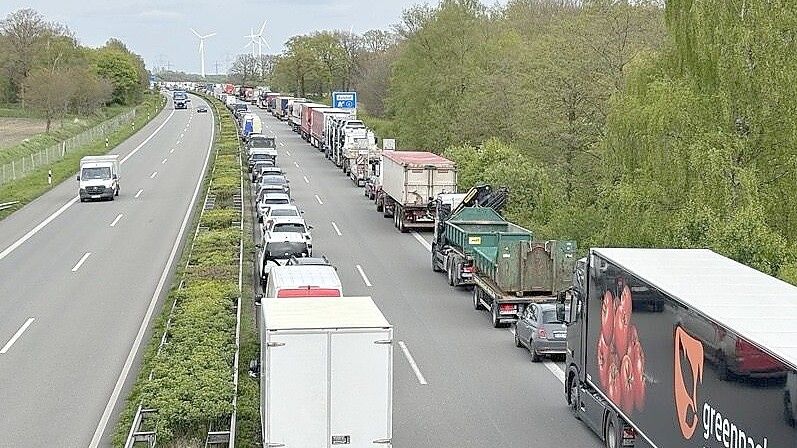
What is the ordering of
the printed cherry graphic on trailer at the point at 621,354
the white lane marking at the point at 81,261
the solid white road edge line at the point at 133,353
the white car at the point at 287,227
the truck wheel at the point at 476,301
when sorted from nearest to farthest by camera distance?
the printed cherry graphic on trailer at the point at 621,354 → the solid white road edge line at the point at 133,353 → the truck wheel at the point at 476,301 → the white car at the point at 287,227 → the white lane marking at the point at 81,261

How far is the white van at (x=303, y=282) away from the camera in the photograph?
1984 centimetres

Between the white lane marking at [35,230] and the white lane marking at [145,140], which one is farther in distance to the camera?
the white lane marking at [145,140]

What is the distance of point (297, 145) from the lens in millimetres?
84750

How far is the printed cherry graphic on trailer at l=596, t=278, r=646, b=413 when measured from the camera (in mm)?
13781

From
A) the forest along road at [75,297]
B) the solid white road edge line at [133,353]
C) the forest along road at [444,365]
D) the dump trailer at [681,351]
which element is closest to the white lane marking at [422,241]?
the forest along road at [444,365]

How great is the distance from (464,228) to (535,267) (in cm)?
566

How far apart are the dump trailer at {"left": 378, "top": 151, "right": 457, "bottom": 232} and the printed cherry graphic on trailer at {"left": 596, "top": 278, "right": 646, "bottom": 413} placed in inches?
923

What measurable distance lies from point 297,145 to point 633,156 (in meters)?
61.1

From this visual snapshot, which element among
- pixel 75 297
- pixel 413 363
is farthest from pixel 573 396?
pixel 75 297

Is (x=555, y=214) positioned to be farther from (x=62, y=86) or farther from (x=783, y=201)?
(x=62, y=86)

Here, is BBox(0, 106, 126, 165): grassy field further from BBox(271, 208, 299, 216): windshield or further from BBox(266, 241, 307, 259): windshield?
BBox(266, 241, 307, 259): windshield

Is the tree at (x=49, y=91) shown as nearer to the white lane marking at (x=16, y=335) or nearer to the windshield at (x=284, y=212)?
the windshield at (x=284, y=212)

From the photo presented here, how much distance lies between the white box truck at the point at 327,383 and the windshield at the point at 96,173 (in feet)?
122

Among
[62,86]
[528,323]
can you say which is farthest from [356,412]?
[62,86]
